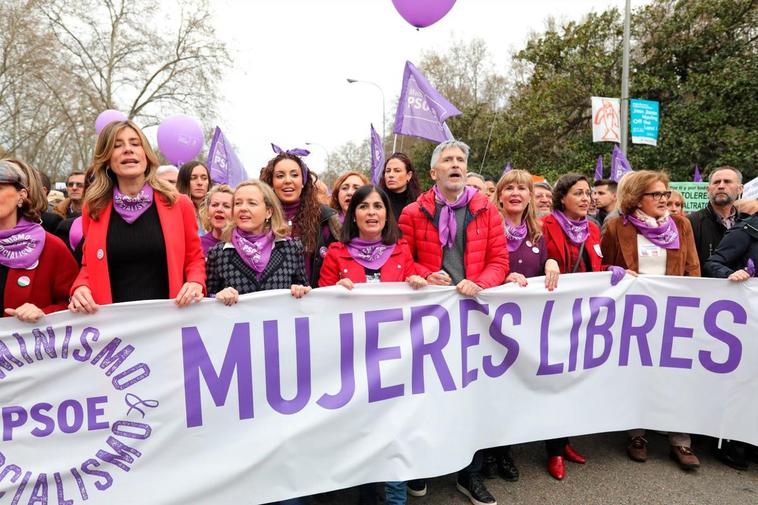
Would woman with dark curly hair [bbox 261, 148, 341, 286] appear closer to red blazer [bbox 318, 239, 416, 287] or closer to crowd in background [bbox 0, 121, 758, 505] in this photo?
crowd in background [bbox 0, 121, 758, 505]

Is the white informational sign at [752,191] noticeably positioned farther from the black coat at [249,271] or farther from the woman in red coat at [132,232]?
the woman in red coat at [132,232]

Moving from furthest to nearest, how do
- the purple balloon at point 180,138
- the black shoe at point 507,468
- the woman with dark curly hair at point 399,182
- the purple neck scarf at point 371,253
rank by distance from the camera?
the purple balloon at point 180,138 → the woman with dark curly hair at point 399,182 → the black shoe at point 507,468 → the purple neck scarf at point 371,253

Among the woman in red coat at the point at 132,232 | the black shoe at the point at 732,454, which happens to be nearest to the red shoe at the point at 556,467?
the black shoe at the point at 732,454

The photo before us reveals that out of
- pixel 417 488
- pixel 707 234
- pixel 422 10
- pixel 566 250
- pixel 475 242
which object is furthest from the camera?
pixel 422 10

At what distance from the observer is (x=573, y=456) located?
3.46 metres

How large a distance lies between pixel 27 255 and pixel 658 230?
377 cm

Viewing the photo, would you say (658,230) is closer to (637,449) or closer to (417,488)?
(637,449)

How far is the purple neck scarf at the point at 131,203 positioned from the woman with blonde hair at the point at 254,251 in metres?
0.44

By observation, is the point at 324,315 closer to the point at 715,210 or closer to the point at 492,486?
the point at 492,486

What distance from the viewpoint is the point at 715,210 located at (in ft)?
13.9

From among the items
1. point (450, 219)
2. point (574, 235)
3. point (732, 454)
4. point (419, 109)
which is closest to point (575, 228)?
point (574, 235)

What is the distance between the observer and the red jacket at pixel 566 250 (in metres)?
3.62

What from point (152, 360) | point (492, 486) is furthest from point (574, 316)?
point (152, 360)

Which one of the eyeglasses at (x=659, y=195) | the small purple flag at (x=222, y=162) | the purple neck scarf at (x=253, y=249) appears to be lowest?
the purple neck scarf at (x=253, y=249)
